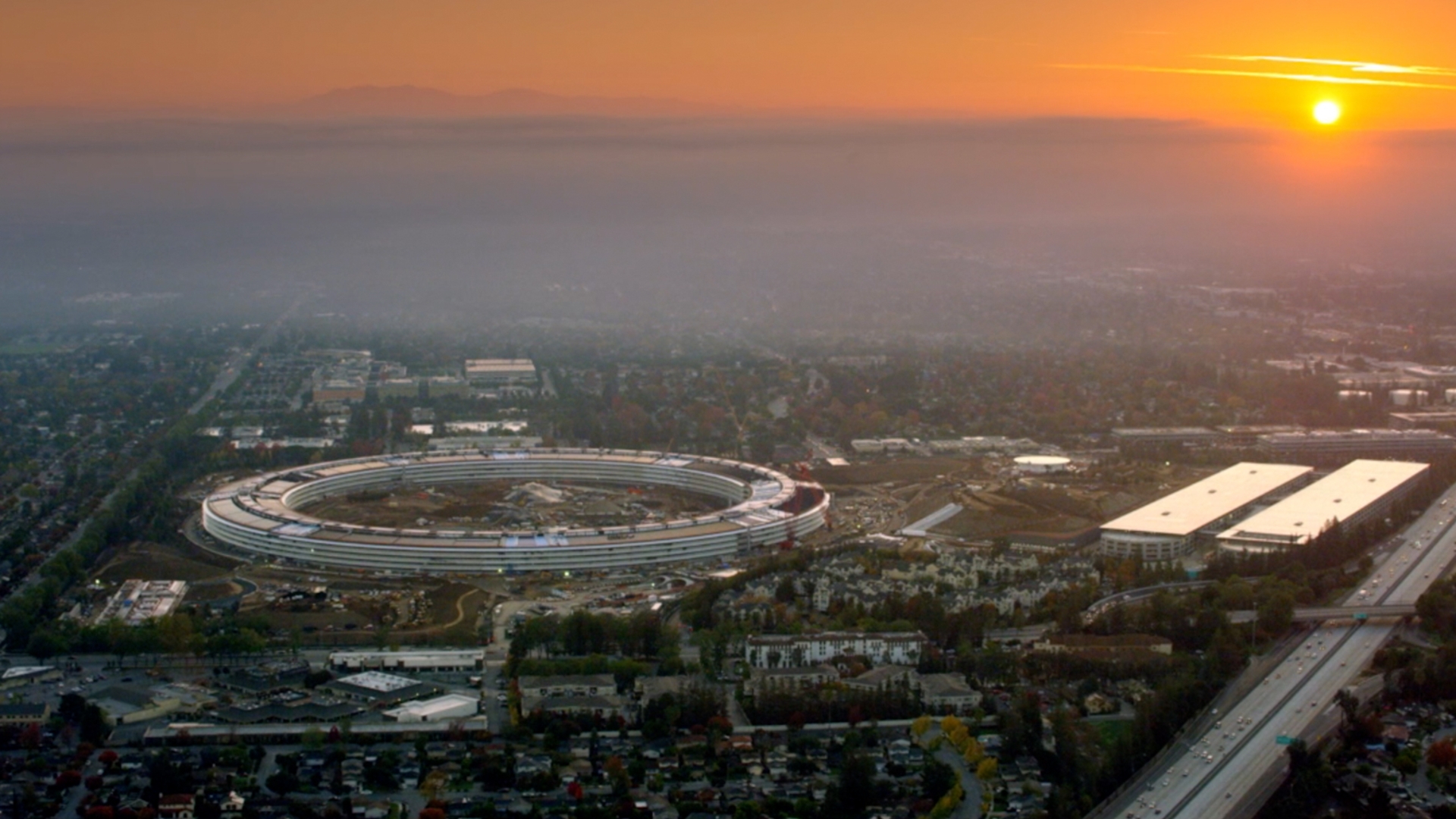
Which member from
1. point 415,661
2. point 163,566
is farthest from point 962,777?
point 163,566

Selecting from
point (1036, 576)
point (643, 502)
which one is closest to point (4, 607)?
point (643, 502)

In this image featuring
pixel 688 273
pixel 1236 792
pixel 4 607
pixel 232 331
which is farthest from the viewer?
pixel 688 273

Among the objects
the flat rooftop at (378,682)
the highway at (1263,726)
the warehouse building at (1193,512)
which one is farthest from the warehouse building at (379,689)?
the warehouse building at (1193,512)

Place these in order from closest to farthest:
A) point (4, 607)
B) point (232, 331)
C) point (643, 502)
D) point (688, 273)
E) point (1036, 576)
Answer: point (4, 607), point (1036, 576), point (643, 502), point (232, 331), point (688, 273)

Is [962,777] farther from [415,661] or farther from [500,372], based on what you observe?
[500,372]

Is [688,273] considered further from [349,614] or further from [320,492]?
[349,614]

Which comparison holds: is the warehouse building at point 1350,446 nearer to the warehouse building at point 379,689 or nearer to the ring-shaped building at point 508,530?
the ring-shaped building at point 508,530

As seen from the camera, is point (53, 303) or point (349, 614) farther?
point (53, 303)

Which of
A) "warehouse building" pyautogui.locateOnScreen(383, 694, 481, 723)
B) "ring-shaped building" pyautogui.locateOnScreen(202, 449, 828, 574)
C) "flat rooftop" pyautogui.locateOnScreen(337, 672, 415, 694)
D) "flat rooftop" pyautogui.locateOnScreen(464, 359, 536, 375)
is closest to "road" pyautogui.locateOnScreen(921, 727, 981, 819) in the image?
"warehouse building" pyautogui.locateOnScreen(383, 694, 481, 723)
